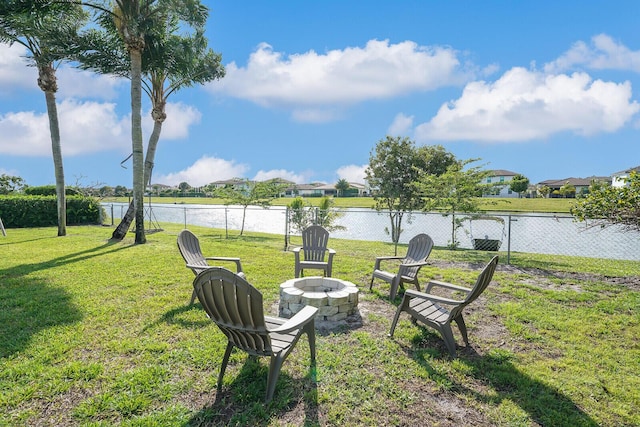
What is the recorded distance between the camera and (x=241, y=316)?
95.5 inches

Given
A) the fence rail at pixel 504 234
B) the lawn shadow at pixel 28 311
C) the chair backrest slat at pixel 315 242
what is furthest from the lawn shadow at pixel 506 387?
the fence rail at pixel 504 234

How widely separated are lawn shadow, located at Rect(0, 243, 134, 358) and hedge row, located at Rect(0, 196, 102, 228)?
10.8 metres

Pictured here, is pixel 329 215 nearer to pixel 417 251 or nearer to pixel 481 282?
pixel 417 251

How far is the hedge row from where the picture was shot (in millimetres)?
14828

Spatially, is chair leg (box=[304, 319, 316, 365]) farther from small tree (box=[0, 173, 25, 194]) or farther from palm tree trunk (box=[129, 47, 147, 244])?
small tree (box=[0, 173, 25, 194])

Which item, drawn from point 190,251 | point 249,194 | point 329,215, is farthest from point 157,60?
point 190,251

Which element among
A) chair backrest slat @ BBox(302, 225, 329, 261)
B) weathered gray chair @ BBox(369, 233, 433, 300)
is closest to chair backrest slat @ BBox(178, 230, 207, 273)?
chair backrest slat @ BBox(302, 225, 329, 261)

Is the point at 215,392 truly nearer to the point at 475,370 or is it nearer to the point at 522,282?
the point at 475,370

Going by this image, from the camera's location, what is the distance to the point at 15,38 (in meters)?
10.7

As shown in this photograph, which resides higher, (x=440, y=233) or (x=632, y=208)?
(x=632, y=208)

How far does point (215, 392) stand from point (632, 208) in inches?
250

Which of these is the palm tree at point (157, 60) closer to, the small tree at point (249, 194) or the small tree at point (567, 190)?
the small tree at point (249, 194)

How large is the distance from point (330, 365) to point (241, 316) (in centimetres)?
115

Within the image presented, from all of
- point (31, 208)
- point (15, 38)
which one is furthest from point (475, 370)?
point (31, 208)
